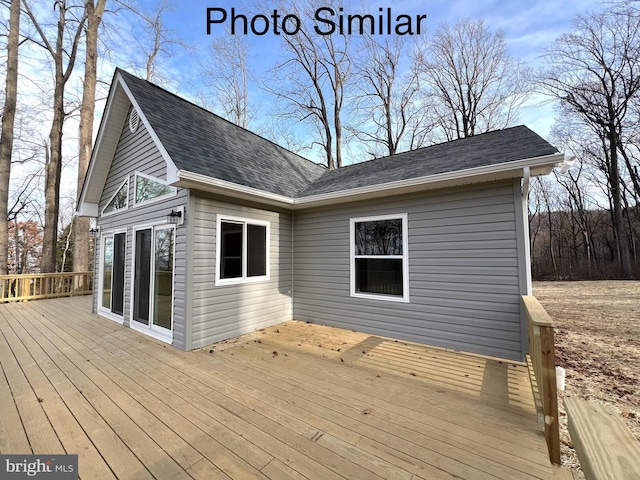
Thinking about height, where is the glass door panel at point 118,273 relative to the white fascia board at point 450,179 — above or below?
below

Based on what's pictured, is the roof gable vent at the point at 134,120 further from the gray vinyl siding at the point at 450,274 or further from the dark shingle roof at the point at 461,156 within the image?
the gray vinyl siding at the point at 450,274

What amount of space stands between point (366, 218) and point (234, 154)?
2990mm

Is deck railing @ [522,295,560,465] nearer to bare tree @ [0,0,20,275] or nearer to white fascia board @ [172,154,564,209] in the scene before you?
white fascia board @ [172,154,564,209]

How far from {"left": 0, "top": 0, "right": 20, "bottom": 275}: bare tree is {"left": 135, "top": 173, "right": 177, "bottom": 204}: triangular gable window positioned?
7.49 m

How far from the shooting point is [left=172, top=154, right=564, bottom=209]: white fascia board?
359 cm

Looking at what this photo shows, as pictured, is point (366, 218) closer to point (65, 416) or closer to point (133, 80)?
point (65, 416)

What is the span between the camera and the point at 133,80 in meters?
5.42

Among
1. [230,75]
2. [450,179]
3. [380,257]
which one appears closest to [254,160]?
[380,257]

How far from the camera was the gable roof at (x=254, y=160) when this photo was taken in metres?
3.95

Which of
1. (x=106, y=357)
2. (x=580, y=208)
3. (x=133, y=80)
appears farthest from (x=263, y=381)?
(x=580, y=208)

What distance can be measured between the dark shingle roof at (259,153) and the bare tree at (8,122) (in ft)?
25.2

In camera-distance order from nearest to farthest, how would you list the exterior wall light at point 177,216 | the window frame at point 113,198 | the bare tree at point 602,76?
the exterior wall light at point 177,216 → the window frame at point 113,198 → the bare tree at point 602,76

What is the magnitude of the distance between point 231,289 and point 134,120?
3999 mm

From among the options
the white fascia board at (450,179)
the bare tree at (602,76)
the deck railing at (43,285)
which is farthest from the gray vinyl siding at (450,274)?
the bare tree at (602,76)
